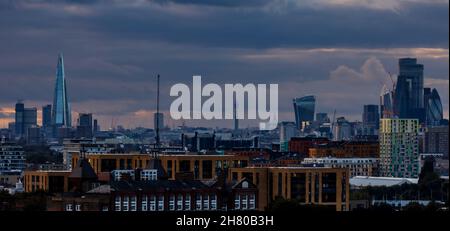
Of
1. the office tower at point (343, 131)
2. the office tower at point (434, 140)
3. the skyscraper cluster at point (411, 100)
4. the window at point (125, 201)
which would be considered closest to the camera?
the window at point (125, 201)

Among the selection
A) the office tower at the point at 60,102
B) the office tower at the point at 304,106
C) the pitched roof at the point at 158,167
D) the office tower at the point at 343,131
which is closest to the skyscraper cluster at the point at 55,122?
the office tower at the point at 60,102

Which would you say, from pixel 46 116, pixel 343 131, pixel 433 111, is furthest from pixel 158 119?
pixel 343 131

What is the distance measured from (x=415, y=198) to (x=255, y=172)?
862cm

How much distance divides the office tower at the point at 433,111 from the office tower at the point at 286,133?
436 cm

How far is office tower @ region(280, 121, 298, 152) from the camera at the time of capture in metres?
48.8

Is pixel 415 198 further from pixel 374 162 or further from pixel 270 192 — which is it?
pixel 374 162

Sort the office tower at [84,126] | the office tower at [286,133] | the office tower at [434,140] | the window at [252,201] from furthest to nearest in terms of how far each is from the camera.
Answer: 1. the office tower at [434,140]
2. the office tower at [286,133]
3. the office tower at [84,126]
4. the window at [252,201]

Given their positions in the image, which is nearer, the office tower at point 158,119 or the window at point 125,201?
the window at point 125,201

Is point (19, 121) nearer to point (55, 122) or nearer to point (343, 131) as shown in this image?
point (55, 122)

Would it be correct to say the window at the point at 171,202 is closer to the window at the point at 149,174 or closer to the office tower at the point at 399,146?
the window at the point at 149,174

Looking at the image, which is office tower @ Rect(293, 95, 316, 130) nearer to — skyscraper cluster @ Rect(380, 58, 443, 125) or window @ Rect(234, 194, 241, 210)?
skyscraper cluster @ Rect(380, 58, 443, 125)

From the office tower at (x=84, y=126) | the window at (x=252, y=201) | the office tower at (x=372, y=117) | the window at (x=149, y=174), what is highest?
the office tower at (x=372, y=117)

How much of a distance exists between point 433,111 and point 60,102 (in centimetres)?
1900

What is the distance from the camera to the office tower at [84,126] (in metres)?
37.3
